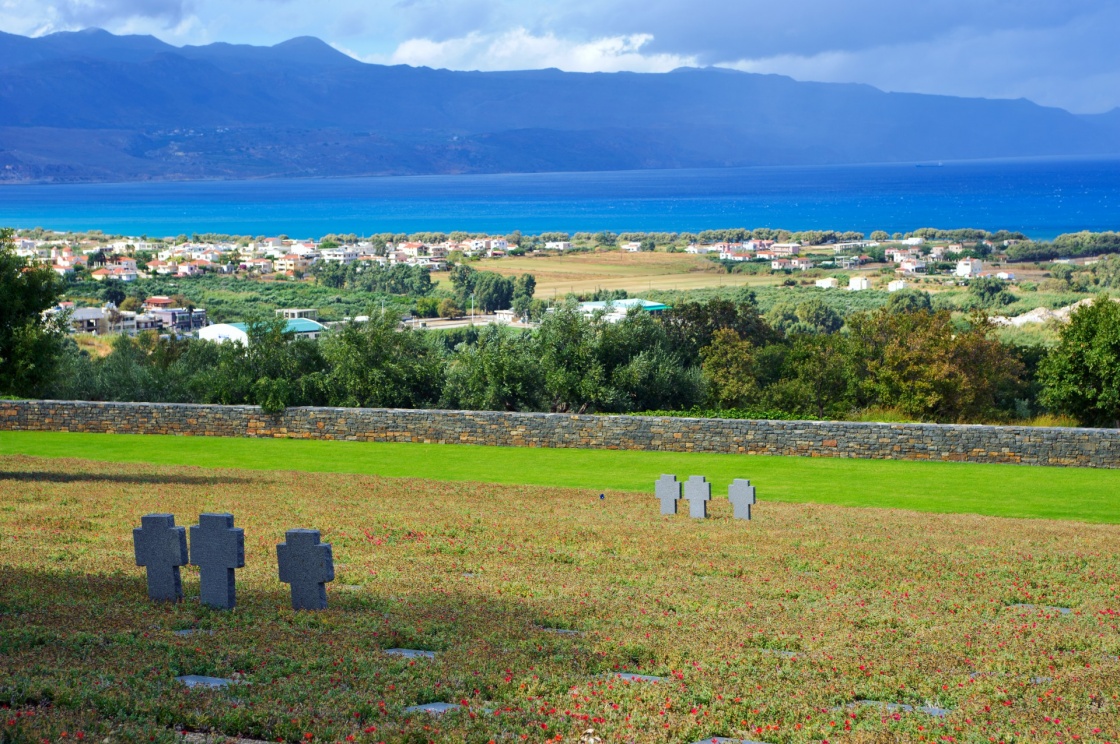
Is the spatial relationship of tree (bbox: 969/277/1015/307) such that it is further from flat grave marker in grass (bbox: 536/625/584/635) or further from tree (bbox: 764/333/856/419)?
flat grave marker in grass (bbox: 536/625/584/635)

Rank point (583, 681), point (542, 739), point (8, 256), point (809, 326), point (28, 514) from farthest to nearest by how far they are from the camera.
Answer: point (809, 326) → point (8, 256) → point (28, 514) → point (583, 681) → point (542, 739)

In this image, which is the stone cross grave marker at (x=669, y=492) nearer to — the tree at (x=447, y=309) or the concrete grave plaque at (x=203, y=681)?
the concrete grave plaque at (x=203, y=681)

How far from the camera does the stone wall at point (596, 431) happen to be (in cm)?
2355

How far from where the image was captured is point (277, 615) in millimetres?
9078

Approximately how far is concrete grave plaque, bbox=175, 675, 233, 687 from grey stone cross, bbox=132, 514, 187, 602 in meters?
2.66

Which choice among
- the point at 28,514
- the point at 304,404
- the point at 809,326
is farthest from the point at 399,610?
the point at 809,326

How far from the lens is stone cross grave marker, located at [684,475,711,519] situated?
16703mm

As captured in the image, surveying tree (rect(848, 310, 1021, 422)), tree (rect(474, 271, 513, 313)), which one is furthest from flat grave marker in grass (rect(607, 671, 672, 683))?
tree (rect(474, 271, 513, 313))

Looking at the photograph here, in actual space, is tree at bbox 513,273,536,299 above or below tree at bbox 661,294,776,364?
above

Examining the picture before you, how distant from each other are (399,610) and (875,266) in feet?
355

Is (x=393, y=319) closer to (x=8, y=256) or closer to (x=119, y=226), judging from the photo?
(x=8, y=256)

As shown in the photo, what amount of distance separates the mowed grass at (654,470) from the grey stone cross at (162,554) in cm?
1134

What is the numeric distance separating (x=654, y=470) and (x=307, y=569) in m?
14.4

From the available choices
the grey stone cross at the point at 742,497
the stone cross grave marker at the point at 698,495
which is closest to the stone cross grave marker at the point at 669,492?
the stone cross grave marker at the point at 698,495
